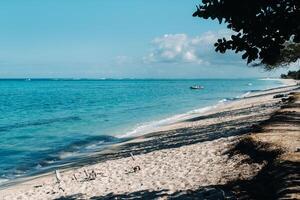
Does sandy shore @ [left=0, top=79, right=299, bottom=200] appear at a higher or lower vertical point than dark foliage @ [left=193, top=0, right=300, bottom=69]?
lower

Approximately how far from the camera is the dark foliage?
22.8ft

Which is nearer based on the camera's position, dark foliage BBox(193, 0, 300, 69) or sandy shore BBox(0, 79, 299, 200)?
dark foliage BBox(193, 0, 300, 69)

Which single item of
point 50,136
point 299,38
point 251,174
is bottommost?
point 50,136

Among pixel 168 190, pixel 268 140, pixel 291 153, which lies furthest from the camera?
pixel 268 140

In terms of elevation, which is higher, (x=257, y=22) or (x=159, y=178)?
(x=257, y=22)

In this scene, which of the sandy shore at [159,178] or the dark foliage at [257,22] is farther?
the sandy shore at [159,178]

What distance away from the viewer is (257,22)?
710cm

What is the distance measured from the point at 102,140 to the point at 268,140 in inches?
762

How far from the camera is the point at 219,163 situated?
15.0 meters

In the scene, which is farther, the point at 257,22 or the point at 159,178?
the point at 159,178

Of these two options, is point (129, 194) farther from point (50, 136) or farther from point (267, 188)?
point (50, 136)

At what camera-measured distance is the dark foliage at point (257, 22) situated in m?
6.95

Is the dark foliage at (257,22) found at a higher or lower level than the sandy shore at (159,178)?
higher

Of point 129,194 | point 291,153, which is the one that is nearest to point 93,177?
point 129,194
